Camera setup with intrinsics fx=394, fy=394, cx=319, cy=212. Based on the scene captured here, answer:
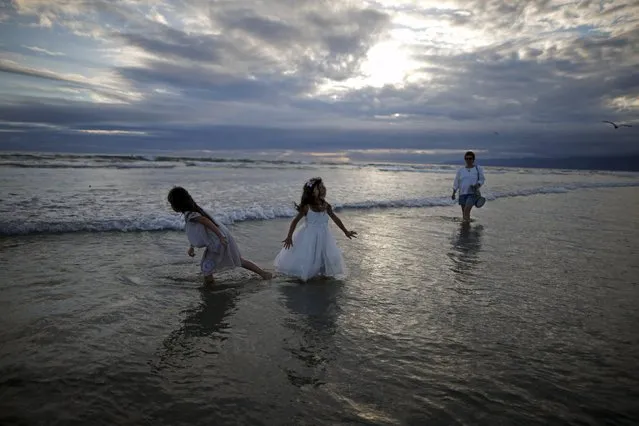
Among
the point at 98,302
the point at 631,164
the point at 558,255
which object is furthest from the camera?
the point at 631,164

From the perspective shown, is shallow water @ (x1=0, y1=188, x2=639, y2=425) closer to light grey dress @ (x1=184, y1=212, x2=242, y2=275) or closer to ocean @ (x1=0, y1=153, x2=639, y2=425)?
ocean @ (x1=0, y1=153, x2=639, y2=425)

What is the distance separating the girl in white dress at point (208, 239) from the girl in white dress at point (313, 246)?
87 centimetres

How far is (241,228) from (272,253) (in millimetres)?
2691

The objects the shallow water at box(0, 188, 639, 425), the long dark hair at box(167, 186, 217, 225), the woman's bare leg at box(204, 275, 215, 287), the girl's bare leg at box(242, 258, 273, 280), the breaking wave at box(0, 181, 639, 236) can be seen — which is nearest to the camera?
the shallow water at box(0, 188, 639, 425)

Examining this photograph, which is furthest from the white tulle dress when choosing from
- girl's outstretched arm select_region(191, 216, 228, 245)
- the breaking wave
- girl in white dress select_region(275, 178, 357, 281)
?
the breaking wave

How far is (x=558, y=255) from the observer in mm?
7906

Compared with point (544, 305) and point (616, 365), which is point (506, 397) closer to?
point (616, 365)

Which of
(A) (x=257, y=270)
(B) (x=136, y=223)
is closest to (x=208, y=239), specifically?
(A) (x=257, y=270)

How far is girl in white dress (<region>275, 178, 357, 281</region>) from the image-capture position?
6.23 metres

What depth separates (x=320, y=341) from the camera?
13.0ft

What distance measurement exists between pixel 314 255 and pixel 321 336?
A: 7.39 feet

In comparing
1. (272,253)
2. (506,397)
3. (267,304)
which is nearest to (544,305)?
(506,397)

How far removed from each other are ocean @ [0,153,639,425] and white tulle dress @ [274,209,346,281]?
0.25m

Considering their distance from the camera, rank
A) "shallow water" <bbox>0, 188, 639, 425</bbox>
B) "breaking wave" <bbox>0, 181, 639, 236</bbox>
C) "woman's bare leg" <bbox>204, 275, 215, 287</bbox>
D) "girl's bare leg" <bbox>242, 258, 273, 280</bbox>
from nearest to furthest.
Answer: "shallow water" <bbox>0, 188, 639, 425</bbox> → "woman's bare leg" <bbox>204, 275, 215, 287</bbox> → "girl's bare leg" <bbox>242, 258, 273, 280</bbox> → "breaking wave" <bbox>0, 181, 639, 236</bbox>
